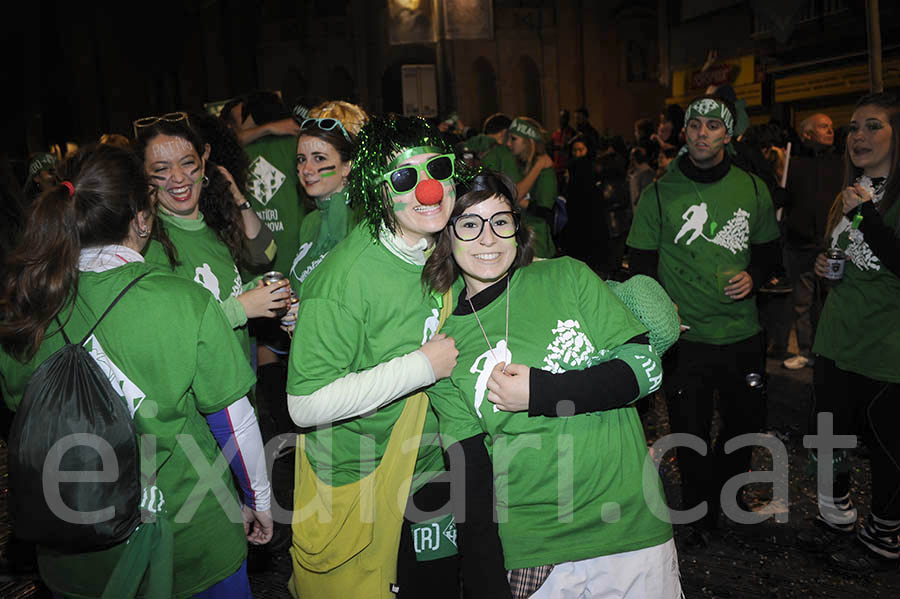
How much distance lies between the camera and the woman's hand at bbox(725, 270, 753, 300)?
12.0 ft

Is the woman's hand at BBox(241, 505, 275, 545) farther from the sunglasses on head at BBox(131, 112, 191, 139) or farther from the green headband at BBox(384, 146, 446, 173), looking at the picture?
the sunglasses on head at BBox(131, 112, 191, 139)

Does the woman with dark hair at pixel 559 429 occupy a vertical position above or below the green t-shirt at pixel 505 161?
below

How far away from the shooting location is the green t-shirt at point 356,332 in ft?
7.17

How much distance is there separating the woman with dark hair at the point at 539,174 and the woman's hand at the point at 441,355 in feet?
15.3

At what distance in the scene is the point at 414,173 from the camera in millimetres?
2361

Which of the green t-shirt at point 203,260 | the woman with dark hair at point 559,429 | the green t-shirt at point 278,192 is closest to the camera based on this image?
the woman with dark hair at point 559,429

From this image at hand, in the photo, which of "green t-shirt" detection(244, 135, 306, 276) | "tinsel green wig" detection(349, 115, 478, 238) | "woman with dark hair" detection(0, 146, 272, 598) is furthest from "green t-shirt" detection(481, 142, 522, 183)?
"woman with dark hair" detection(0, 146, 272, 598)

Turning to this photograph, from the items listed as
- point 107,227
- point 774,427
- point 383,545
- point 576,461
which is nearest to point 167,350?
point 107,227

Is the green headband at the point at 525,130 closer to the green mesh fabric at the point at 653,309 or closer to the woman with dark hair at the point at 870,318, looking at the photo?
the woman with dark hair at the point at 870,318

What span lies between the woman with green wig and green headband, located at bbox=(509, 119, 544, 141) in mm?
4948

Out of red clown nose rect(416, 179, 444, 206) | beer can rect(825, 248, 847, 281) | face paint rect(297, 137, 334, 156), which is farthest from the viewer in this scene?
beer can rect(825, 248, 847, 281)

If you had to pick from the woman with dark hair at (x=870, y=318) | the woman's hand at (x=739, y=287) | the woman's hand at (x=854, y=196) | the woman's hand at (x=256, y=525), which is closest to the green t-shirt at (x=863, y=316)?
the woman with dark hair at (x=870, y=318)

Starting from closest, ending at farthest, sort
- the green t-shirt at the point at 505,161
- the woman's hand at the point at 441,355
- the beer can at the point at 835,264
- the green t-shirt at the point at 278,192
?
the woman's hand at the point at 441,355, the beer can at the point at 835,264, the green t-shirt at the point at 278,192, the green t-shirt at the point at 505,161

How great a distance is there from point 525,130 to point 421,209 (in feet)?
17.0
